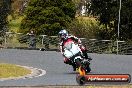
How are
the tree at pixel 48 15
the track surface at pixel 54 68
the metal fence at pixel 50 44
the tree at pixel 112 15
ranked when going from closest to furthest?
the track surface at pixel 54 68 < the metal fence at pixel 50 44 < the tree at pixel 112 15 < the tree at pixel 48 15

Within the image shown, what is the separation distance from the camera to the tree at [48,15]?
5125 cm

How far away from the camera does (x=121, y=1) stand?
44281mm

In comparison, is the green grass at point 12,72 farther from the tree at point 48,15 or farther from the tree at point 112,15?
the tree at point 48,15

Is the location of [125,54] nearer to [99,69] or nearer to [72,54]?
[99,69]

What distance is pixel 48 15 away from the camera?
51.8m

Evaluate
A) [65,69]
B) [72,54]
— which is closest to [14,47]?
[65,69]

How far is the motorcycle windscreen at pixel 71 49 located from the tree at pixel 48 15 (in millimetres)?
28712

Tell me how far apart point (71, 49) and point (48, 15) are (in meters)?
30.8

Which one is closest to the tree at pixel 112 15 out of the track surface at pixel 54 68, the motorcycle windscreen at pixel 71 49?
the track surface at pixel 54 68

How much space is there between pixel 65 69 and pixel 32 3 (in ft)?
95.3

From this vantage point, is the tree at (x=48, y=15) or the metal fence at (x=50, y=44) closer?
the metal fence at (x=50, y=44)

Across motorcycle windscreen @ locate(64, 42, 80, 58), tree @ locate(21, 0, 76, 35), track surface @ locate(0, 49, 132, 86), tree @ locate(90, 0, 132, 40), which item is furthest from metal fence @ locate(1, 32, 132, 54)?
motorcycle windscreen @ locate(64, 42, 80, 58)

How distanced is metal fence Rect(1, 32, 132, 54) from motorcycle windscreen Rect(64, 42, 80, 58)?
16789 mm

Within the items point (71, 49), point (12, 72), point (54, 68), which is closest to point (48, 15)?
point (54, 68)
